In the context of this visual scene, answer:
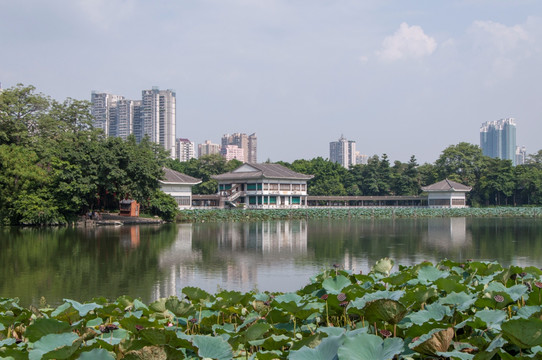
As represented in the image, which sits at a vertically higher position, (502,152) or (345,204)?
(502,152)

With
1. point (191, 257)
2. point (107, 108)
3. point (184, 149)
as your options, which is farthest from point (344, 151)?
point (191, 257)

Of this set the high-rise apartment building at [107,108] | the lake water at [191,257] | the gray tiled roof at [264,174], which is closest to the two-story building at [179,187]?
the gray tiled roof at [264,174]

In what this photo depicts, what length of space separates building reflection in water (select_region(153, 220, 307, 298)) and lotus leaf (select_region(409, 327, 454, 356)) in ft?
21.9

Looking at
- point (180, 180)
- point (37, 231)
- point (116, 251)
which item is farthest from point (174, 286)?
point (180, 180)

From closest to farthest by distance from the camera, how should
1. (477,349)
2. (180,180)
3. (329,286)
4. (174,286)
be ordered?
(477,349) → (329,286) → (174,286) → (180,180)

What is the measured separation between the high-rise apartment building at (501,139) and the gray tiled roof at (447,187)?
80.7 meters

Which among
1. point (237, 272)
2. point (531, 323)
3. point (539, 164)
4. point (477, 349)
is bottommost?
point (237, 272)

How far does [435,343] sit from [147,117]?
7282 centimetres

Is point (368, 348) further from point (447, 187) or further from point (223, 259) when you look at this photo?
point (447, 187)

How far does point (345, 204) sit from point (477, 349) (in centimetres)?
4667

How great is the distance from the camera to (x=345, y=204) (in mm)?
48312

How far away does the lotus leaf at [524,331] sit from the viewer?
1.85 meters

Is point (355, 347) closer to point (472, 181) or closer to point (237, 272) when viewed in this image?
point (237, 272)

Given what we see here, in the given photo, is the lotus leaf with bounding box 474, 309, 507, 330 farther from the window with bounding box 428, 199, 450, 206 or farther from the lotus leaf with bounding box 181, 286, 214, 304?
the window with bounding box 428, 199, 450, 206
